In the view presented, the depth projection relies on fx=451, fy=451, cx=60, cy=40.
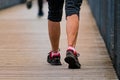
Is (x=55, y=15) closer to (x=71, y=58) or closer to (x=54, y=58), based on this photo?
(x=54, y=58)

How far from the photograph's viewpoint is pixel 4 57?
533 centimetres

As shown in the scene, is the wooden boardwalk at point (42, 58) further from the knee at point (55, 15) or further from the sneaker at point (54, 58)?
the knee at point (55, 15)

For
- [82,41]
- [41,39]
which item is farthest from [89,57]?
[41,39]

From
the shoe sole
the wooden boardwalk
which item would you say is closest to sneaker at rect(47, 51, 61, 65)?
the wooden boardwalk

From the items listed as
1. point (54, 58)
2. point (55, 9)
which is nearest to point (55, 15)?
point (55, 9)

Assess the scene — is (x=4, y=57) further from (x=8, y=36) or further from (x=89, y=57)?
(x=8, y=36)

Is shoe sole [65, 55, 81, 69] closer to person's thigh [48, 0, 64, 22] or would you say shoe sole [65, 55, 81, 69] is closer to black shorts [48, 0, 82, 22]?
black shorts [48, 0, 82, 22]

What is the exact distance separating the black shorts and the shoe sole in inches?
18.2

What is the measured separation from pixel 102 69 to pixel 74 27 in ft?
1.72

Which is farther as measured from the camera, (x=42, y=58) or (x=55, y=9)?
(x=42, y=58)

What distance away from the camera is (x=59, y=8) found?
→ 15.3 ft

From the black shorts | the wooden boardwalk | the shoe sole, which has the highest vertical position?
the black shorts

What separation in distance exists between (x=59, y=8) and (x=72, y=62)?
66cm

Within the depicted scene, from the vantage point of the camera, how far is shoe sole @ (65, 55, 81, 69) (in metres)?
4.19
